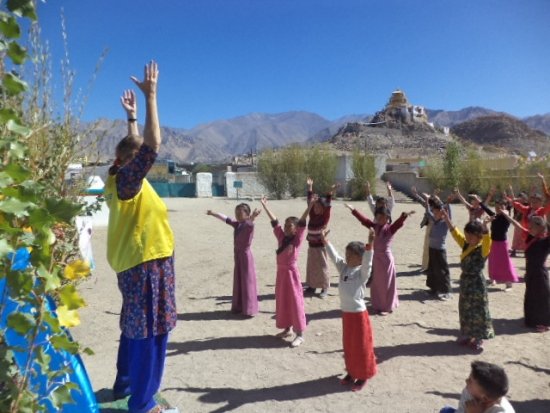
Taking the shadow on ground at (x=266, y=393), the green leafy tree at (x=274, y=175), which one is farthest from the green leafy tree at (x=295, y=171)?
the shadow on ground at (x=266, y=393)

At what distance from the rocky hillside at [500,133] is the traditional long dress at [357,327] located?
9615 cm

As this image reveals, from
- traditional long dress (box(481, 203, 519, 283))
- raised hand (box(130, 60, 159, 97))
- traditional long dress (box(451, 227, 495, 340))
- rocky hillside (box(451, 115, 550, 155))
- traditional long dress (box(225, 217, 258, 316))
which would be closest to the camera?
raised hand (box(130, 60, 159, 97))

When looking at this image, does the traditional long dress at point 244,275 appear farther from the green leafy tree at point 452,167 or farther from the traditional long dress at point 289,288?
the green leafy tree at point 452,167

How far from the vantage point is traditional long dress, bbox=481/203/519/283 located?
7406 millimetres

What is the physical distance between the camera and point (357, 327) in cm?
394

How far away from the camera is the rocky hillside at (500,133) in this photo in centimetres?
9262

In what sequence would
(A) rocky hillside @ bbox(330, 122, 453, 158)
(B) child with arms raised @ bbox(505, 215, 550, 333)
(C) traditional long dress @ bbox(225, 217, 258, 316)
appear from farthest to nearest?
(A) rocky hillside @ bbox(330, 122, 453, 158) < (C) traditional long dress @ bbox(225, 217, 258, 316) < (B) child with arms raised @ bbox(505, 215, 550, 333)

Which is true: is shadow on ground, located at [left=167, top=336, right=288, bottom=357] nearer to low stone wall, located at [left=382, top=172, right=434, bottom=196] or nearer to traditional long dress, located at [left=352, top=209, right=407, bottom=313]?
traditional long dress, located at [left=352, top=209, right=407, bottom=313]

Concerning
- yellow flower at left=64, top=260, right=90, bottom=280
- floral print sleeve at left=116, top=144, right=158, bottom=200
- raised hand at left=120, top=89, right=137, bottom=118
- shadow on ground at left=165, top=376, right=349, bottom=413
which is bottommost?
shadow on ground at left=165, top=376, right=349, bottom=413

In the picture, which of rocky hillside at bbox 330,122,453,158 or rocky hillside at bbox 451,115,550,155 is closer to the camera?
rocky hillside at bbox 330,122,453,158

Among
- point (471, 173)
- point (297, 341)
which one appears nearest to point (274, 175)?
point (471, 173)

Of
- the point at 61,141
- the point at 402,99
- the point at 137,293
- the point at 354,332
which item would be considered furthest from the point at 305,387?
the point at 402,99

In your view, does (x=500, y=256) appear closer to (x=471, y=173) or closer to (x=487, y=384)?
(x=487, y=384)

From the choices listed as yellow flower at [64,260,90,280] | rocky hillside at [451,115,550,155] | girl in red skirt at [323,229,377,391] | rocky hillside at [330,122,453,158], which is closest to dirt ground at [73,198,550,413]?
girl in red skirt at [323,229,377,391]
